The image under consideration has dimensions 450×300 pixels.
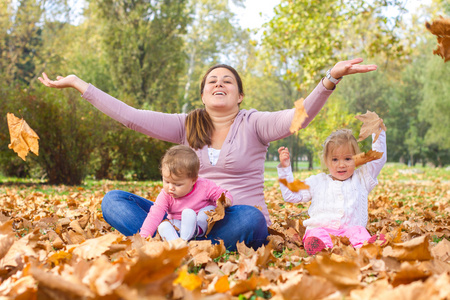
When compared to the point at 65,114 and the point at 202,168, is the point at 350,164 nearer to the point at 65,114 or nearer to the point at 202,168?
the point at 202,168

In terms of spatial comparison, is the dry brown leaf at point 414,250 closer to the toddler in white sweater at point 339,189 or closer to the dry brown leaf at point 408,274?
the dry brown leaf at point 408,274

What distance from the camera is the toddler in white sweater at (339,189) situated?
2.78 m

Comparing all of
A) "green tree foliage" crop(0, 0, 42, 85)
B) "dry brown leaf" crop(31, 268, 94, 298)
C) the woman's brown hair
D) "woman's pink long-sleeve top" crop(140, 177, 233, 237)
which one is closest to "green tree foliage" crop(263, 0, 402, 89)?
the woman's brown hair

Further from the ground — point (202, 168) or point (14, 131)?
point (14, 131)

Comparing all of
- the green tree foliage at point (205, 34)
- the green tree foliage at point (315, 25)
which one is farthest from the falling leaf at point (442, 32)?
the green tree foliage at point (205, 34)

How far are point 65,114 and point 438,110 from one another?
86.5 ft

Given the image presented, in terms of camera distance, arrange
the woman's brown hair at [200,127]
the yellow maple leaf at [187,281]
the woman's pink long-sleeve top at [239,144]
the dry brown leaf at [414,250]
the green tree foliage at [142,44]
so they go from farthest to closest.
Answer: the green tree foliage at [142,44]
the woman's brown hair at [200,127]
the woman's pink long-sleeve top at [239,144]
the dry brown leaf at [414,250]
the yellow maple leaf at [187,281]

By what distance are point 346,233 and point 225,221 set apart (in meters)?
0.81

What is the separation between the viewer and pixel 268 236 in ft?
9.30

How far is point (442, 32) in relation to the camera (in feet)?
7.72

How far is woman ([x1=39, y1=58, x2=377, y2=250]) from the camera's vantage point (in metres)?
2.79

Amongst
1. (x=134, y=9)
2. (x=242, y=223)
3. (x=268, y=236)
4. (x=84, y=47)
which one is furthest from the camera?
(x=84, y=47)

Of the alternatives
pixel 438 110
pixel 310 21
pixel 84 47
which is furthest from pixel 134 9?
pixel 438 110

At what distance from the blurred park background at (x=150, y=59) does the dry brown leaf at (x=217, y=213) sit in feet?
5.09
